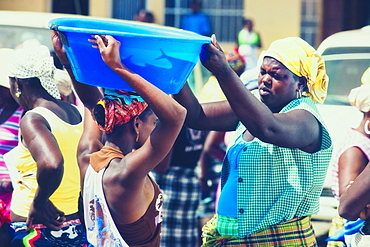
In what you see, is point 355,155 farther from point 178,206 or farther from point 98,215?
point 178,206

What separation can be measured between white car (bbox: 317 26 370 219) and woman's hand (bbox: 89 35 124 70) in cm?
309

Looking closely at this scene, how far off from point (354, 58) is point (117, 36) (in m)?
3.76

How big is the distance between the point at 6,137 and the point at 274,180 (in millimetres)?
1905

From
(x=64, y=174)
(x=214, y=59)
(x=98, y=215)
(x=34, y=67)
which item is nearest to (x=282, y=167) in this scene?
(x=214, y=59)

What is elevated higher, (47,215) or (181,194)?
(47,215)

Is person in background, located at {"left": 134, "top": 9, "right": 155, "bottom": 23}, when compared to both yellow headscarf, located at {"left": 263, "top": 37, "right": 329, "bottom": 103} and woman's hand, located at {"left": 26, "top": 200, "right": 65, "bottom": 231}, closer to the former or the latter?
woman's hand, located at {"left": 26, "top": 200, "right": 65, "bottom": 231}

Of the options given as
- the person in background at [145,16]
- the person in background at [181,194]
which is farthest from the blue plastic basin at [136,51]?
the person in background at [145,16]

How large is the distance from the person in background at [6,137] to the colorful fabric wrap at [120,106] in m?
1.43

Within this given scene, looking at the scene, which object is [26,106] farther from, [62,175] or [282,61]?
[282,61]

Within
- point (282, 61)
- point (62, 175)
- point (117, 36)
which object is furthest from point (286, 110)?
point (62, 175)

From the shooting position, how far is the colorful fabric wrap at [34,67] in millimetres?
4102

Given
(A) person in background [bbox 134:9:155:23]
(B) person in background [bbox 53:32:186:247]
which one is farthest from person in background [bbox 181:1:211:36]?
(B) person in background [bbox 53:32:186:247]

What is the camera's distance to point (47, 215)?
156 inches

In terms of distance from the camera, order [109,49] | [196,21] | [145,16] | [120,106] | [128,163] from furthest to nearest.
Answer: [196,21] → [145,16] → [120,106] → [128,163] → [109,49]
